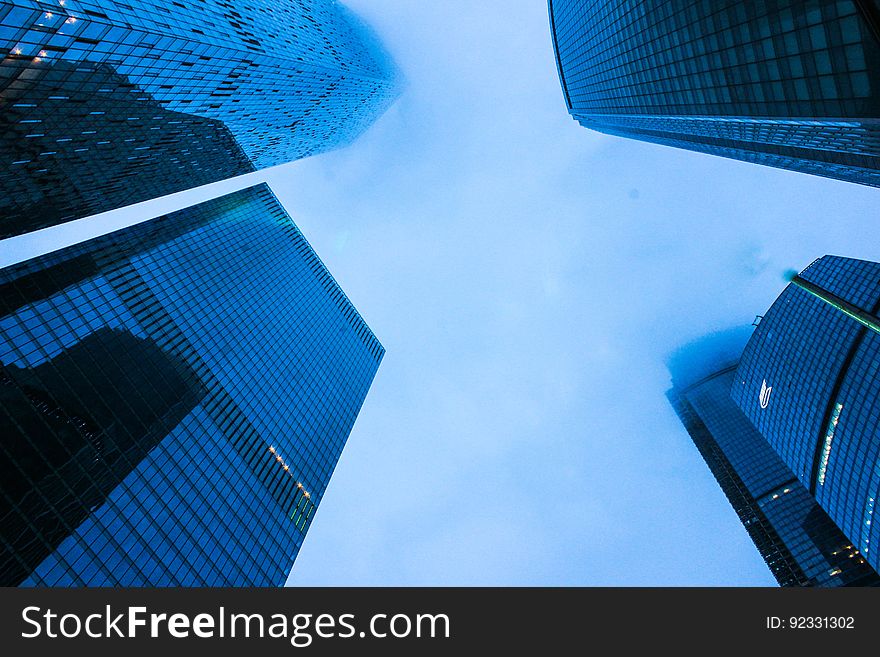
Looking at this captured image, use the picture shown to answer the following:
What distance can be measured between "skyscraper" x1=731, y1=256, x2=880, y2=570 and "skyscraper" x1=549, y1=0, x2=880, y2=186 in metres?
30.3

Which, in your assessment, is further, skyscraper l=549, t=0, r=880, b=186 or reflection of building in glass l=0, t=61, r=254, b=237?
reflection of building in glass l=0, t=61, r=254, b=237

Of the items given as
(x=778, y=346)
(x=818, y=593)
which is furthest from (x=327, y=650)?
(x=778, y=346)

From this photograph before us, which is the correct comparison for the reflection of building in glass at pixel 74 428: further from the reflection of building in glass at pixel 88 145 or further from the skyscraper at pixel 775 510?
the skyscraper at pixel 775 510

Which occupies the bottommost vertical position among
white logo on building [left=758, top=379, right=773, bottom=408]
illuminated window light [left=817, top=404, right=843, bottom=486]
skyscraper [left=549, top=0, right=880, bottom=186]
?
white logo on building [left=758, top=379, right=773, bottom=408]

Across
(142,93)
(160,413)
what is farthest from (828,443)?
(142,93)

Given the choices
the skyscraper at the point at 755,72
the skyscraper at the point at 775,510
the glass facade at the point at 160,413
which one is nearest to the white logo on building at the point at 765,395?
the skyscraper at the point at 775,510

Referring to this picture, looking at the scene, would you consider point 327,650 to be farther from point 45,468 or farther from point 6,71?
point 6,71

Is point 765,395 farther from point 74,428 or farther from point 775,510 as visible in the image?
point 74,428

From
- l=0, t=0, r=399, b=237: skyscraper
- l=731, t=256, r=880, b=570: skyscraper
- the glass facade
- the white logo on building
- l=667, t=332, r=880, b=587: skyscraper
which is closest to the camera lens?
l=0, t=0, r=399, b=237: skyscraper

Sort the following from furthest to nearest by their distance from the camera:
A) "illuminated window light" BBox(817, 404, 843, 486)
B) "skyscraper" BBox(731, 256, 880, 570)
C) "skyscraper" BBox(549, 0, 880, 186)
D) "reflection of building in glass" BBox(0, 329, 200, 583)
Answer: "illuminated window light" BBox(817, 404, 843, 486), "skyscraper" BBox(731, 256, 880, 570), "reflection of building in glass" BBox(0, 329, 200, 583), "skyscraper" BBox(549, 0, 880, 186)

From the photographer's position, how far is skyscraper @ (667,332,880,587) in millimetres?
114188

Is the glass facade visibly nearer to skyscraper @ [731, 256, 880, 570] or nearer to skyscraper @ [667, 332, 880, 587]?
skyscraper @ [731, 256, 880, 570]

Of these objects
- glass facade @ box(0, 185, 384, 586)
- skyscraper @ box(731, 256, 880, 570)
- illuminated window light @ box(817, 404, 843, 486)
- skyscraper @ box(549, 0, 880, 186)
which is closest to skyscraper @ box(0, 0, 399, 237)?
glass facade @ box(0, 185, 384, 586)

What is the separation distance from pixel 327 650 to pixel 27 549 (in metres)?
40.8
